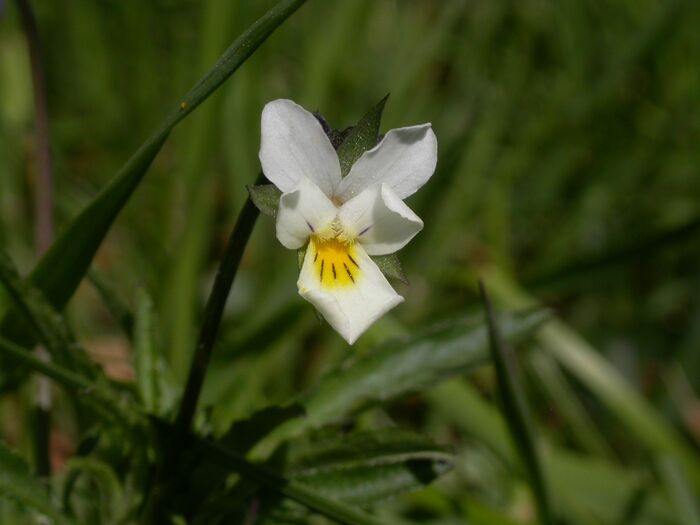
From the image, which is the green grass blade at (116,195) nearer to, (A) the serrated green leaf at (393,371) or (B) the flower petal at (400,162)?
(B) the flower petal at (400,162)

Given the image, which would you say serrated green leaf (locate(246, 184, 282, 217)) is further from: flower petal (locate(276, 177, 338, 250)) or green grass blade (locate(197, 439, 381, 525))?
green grass blade (locate(197, 439, 381, 525))

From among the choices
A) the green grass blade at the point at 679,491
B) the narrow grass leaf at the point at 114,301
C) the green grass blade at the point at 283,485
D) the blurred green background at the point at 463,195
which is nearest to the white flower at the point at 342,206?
the green grass blade at the point at 283,485

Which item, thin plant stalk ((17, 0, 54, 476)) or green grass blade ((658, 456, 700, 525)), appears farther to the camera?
green grass blade ((658, 456, 700, 525))

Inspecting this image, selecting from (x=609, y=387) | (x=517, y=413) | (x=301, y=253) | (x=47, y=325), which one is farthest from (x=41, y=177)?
(x=609, y=387)

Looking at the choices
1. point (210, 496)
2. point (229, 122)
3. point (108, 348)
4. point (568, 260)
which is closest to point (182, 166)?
point (229, 122)

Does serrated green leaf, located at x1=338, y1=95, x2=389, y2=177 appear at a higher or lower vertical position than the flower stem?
higher

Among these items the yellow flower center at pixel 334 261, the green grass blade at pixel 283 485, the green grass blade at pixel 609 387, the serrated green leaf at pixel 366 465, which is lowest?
the green grass blade at pixel 283 485

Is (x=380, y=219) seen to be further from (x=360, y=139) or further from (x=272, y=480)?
(x=272, y=480)

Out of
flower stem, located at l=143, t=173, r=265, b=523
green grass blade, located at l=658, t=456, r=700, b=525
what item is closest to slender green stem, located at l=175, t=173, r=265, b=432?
flower stem, located at l=143, t=173, r=265, b=523
